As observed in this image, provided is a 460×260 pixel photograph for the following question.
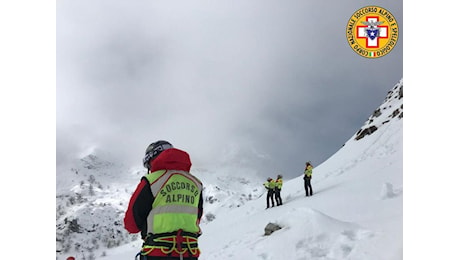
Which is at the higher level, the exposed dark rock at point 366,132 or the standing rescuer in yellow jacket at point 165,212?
the exposed dark rock at point 366,132

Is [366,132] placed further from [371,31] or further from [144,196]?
[144,196]

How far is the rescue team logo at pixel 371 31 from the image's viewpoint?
205 inches

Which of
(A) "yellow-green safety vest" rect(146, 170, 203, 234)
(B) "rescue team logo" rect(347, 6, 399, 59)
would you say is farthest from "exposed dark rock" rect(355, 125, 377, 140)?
(A) "yellow-green safety vest" rect(146, 170, 203, 234)

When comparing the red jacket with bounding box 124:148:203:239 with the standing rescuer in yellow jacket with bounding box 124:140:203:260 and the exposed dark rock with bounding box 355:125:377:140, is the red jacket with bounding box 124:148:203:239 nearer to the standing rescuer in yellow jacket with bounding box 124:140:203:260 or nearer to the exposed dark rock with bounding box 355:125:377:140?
the standing rescuer in yellow jacket with bounding box 124:140:203:260

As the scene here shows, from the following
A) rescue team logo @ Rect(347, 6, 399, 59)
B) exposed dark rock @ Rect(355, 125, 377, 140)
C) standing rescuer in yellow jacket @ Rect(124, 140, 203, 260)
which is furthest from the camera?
exposed dark rock @ Rect(355, 125, 377, 140)

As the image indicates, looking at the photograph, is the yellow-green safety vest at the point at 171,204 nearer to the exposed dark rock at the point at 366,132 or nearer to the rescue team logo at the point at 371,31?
the rescue team logo at the point at 371,31

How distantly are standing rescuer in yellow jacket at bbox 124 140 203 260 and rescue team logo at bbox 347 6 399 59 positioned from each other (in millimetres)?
3856

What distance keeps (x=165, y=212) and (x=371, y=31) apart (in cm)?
435

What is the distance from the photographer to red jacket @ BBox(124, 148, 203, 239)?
2.36 meters

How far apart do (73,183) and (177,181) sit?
8.85 feet

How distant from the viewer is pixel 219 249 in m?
7.10

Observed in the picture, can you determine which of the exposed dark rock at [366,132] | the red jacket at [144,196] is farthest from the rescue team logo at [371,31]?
the exposed dark rock at [366,132]
